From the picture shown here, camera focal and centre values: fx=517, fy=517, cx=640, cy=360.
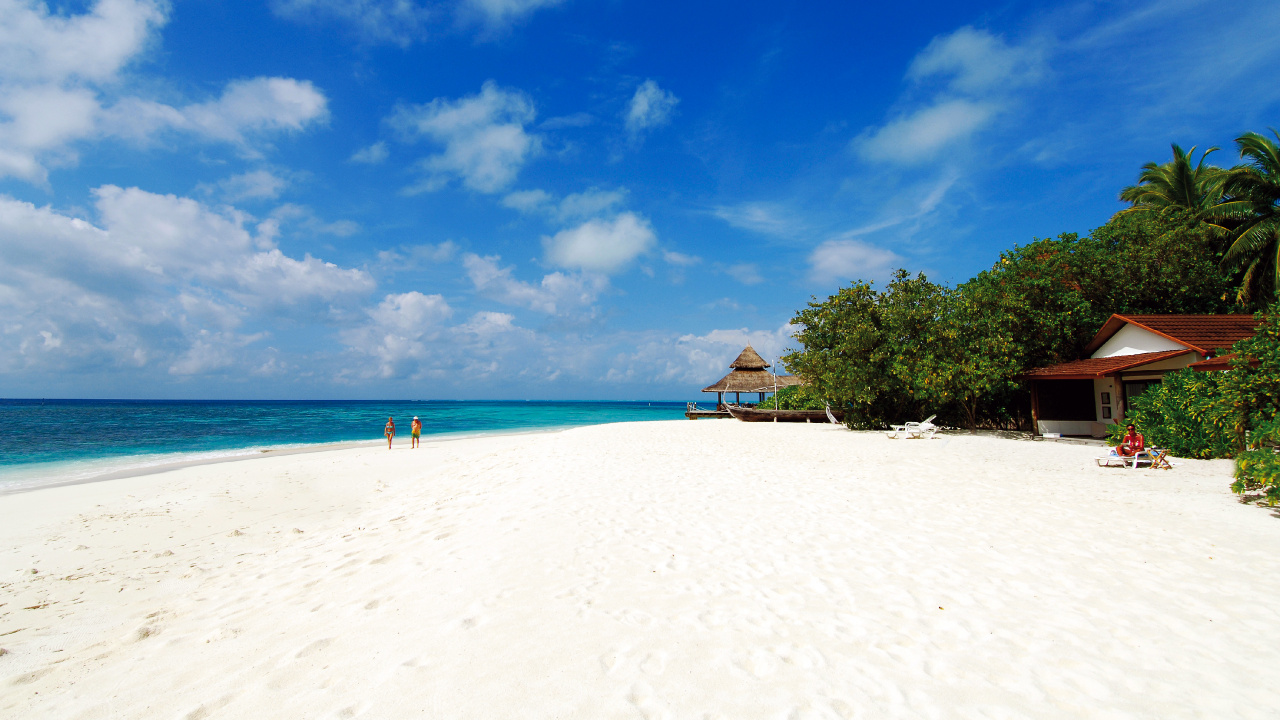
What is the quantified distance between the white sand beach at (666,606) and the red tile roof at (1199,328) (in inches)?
299

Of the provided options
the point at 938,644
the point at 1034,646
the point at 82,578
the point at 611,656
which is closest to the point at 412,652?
the point at 611,656

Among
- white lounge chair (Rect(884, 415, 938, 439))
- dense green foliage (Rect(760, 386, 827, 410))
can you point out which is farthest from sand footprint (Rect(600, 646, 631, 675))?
dense green foliage (Rect(760, 386, 827, 410))

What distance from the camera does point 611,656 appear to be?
11.3ft

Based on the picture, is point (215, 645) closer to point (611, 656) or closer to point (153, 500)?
point (611, 656)

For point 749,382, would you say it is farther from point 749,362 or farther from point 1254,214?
point 1254,214

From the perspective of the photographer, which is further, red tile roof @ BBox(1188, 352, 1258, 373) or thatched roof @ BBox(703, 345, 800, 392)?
thatched roof @ BBox(703, 345, 800, 392)

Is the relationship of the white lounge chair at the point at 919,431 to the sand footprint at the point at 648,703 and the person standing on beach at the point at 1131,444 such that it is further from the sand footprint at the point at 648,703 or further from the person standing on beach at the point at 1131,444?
the sand footprint at the point at 648,703

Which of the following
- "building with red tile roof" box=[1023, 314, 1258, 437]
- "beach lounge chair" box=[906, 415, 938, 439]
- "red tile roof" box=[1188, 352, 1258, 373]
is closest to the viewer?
"red tile roof" box=[1188, 352, 1258, 373]

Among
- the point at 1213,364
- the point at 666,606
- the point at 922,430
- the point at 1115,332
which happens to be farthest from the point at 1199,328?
the point at 666,606

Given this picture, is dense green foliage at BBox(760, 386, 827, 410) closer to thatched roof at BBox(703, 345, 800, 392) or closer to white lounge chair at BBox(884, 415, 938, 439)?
thatched roof at BBox(703, 345, 800, 392)

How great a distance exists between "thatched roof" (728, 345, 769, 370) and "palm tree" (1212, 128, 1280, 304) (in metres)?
25.5

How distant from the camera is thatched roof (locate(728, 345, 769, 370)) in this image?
4122cm

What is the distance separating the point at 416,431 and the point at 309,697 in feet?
65.5

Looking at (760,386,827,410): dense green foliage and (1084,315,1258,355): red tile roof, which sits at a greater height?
(1084,315,1258,355): red tile roof
